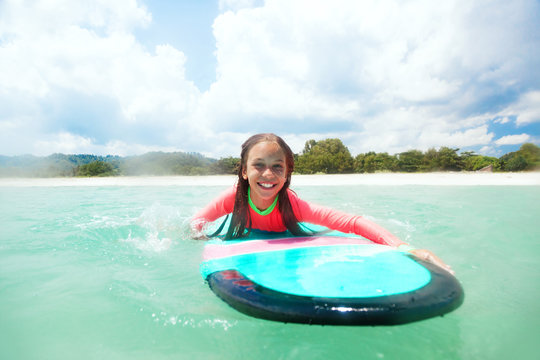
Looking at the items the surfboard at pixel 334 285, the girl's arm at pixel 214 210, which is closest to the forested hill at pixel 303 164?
the girl's arm at pixel 214 210

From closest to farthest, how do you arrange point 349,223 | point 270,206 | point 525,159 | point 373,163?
point 349,223, point 270,206, point 525,159, point 373,163

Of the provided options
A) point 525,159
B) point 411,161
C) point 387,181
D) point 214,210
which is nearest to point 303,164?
point 411,161

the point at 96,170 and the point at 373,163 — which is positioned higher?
the point at 373,163

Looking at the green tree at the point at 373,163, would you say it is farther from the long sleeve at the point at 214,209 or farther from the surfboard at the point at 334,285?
the surfboard at the point at 334,285

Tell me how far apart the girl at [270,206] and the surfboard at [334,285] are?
1.15 ft

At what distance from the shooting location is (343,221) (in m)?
2.48

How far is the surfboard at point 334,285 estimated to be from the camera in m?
1.29

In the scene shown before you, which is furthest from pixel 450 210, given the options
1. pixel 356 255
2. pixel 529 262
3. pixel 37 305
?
pixel 37 305

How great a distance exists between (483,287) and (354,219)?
95 centimetres

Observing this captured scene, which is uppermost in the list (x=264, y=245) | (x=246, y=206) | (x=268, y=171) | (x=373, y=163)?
(x=373, y=163)

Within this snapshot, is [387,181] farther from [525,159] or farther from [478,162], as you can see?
[478,162]

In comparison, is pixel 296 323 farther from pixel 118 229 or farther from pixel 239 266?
pixel 118 229

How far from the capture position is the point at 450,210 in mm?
5133

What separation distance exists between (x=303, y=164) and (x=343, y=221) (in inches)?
754
